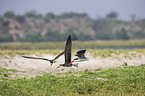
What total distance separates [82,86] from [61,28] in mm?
152936

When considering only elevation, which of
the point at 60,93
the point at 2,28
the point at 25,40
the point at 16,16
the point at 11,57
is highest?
the point at 16,16

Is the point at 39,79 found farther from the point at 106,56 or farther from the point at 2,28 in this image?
the point at 2,28

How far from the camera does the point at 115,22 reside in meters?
190

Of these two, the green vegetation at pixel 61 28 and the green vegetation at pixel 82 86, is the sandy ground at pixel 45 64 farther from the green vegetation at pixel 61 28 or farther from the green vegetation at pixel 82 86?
the green vegetation at pixel 61 28

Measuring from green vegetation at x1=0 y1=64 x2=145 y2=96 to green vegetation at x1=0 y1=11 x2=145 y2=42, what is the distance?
105116 millimetres

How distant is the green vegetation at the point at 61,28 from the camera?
441 ft

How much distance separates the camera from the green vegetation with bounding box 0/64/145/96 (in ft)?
43.6

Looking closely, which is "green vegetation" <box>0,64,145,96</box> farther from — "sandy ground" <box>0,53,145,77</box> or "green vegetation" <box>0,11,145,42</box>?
"green vegetation" <box>0,11,145,42</box>

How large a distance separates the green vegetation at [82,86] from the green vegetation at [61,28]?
10512 cm

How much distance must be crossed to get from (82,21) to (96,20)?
13206 millimetres

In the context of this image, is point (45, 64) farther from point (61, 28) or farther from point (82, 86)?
point (61, 28)

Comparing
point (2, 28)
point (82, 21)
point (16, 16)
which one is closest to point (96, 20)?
point (82, 21)

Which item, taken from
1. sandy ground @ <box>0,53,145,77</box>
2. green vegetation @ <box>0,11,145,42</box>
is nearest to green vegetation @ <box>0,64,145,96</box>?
sandy ground @ <box>0,53,145,77</box>

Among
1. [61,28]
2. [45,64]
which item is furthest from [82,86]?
[61,28]
